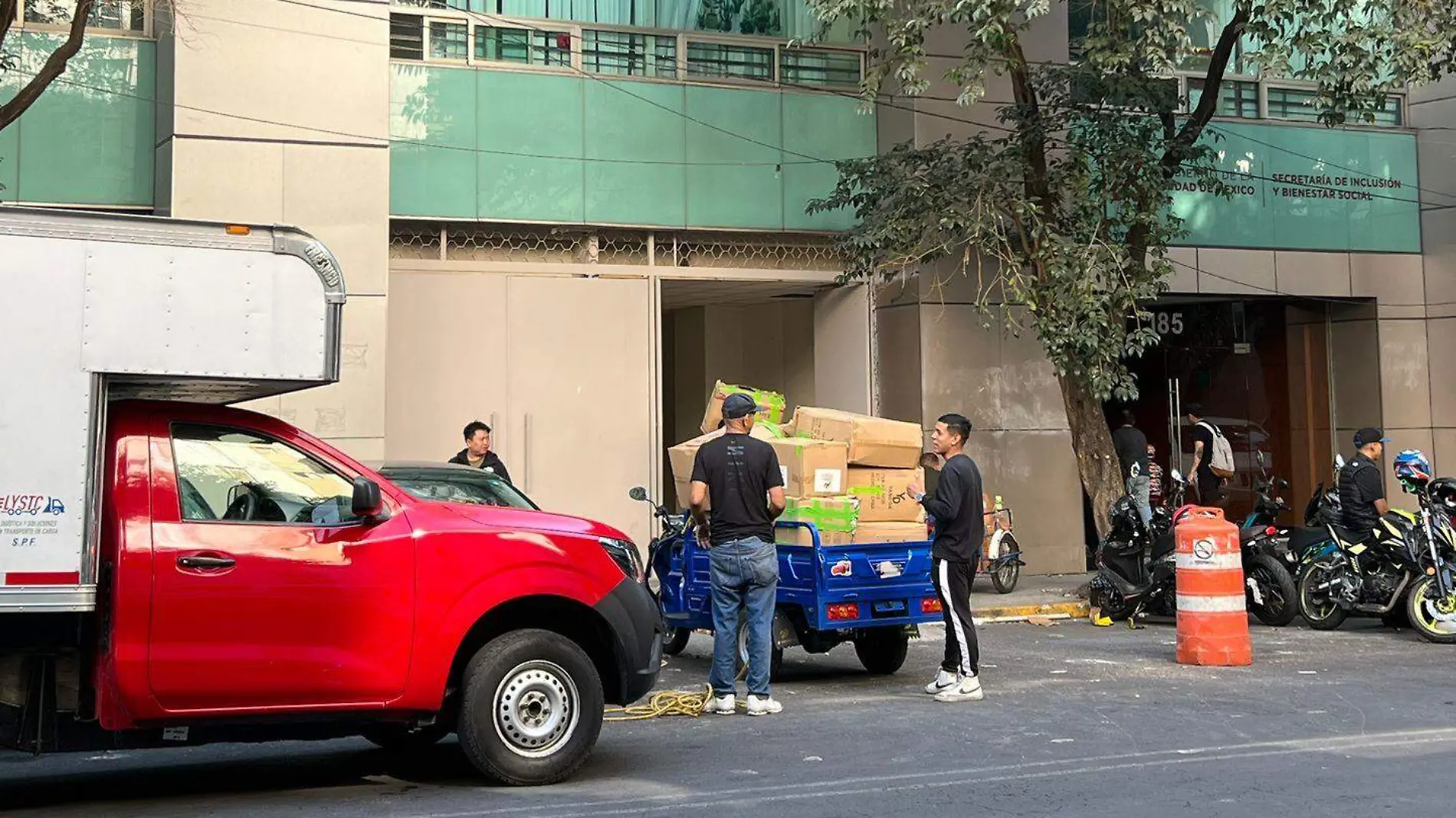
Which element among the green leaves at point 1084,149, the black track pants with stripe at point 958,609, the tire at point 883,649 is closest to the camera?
the black track pants with stripe at point 958,609

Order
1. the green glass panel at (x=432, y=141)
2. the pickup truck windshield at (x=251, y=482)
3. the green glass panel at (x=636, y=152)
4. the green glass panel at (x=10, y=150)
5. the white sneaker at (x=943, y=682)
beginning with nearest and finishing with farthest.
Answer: the pickup truck windshield at (x=251, y=482) → the white sneaker at (x=943, y=682) → the green glass panel at (x=10, y=150) → the green glass panel at (x=432, y=141) → the green glass panel at (x=636, y=152)

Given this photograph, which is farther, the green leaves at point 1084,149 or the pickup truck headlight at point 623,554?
the green leaves at point 1084,149

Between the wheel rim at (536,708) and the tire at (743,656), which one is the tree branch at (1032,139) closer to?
the tire at (743,656)

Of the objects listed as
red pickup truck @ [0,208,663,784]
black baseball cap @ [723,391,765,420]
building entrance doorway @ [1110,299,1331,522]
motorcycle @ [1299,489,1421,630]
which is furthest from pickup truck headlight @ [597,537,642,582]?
building entrance doorway @ [1110,299,1331,522]

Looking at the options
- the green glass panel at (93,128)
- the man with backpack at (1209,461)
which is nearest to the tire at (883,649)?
the man with backpack at (1209,461)

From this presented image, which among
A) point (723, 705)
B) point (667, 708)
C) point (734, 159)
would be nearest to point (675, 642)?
point (667, 708)

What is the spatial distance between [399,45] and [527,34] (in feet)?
4.87

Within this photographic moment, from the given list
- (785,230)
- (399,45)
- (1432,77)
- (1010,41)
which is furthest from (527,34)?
(1432,77)

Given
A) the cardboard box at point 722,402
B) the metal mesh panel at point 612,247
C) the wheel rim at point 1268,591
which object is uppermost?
the metal mesh panel at point 612,247

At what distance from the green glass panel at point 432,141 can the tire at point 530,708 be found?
10411 millimetres

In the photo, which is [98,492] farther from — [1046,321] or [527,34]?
[527,34]

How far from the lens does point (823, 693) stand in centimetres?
1048

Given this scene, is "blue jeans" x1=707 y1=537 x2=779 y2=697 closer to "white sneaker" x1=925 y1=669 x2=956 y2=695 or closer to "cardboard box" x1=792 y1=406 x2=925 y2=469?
"white sneaker" x1=925 y1=669 x2=956 y2=695

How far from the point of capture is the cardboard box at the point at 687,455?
38.4 ft
